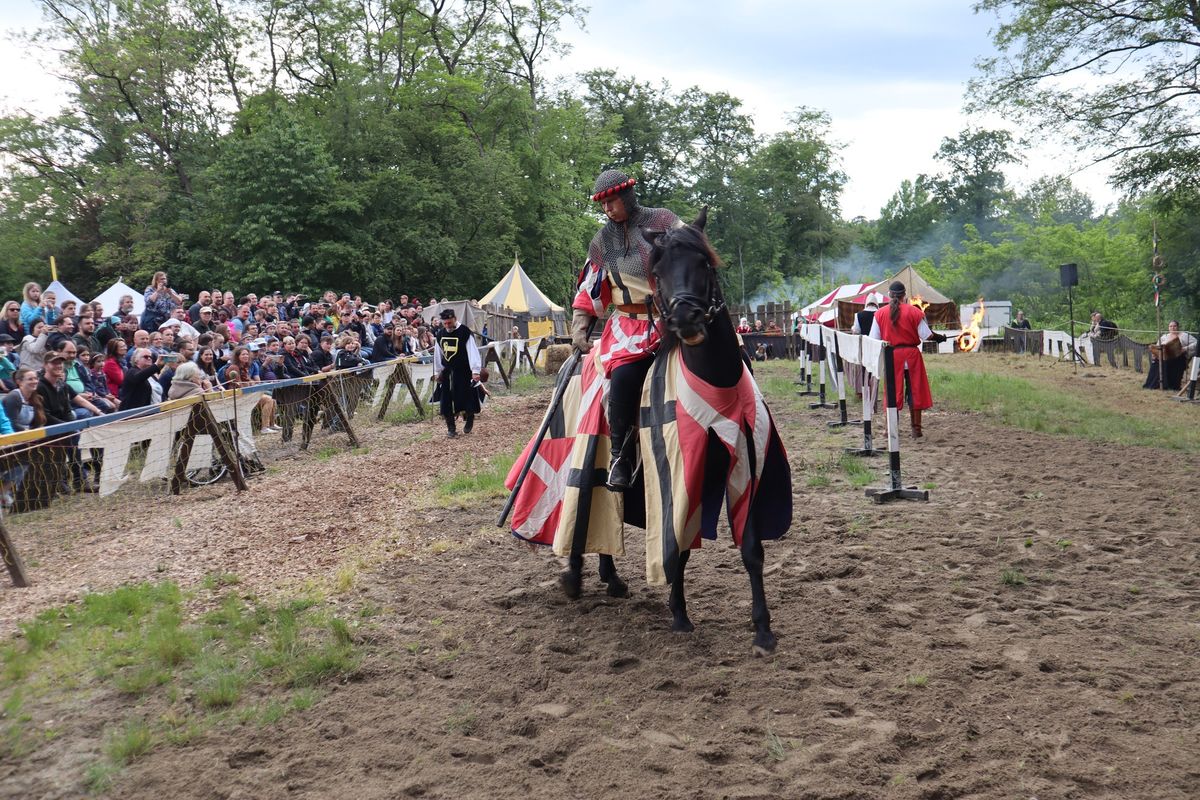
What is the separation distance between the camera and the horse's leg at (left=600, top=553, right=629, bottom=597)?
18.9 ft

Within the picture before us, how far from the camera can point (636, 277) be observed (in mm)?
5020

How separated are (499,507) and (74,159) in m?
35.4

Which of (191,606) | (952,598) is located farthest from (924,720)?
(191,606)

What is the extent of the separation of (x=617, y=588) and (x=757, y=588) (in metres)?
1.34

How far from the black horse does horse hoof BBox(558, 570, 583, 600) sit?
799 millimetres

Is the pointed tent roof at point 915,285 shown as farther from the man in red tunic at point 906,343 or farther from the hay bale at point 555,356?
the man in red tunic at point 906,343

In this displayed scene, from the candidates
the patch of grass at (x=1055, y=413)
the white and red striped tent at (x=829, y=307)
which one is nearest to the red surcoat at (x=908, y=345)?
the patch of grass at (x=1055, y=413)

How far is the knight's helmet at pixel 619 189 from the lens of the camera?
5.05 m

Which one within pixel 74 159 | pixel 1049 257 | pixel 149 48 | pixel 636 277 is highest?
pixel 149 48

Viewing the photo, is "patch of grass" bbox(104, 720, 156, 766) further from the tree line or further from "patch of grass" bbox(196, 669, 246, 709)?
the tree line

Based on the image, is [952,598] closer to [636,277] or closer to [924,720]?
[924,720]

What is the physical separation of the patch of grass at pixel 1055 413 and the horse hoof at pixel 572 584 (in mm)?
8323

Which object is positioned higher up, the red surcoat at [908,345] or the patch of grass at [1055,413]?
the red surcoat at [908,345]

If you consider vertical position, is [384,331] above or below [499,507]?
above
